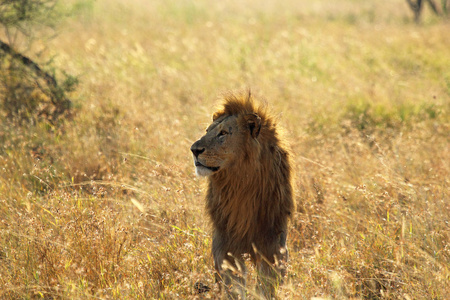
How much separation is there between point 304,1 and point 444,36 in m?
16.4

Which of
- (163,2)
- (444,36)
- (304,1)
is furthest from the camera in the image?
(304,1)

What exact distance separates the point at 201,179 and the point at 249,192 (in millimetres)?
1484

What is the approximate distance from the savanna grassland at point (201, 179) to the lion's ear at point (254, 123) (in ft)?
1.54

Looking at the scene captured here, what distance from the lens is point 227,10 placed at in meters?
22.0

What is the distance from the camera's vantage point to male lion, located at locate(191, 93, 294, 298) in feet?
11.3

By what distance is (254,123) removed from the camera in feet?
11.3

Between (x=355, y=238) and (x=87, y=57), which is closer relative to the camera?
(x=355, y=238)

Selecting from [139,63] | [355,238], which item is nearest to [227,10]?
[139,63]

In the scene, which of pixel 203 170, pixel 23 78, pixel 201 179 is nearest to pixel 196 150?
pixel 203 170

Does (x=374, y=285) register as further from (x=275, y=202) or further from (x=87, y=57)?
(x=87, y=57)

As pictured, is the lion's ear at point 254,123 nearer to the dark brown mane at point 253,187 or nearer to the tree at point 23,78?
the dark brown mane at point 253,187

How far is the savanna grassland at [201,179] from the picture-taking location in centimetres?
378

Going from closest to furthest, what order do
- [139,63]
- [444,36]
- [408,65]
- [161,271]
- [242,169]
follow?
1. [242,169]
2. [161,271]
3. [139,63]
4. [408,65]
5. [444,36]

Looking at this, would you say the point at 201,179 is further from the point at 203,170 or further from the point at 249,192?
the point at 203,170
